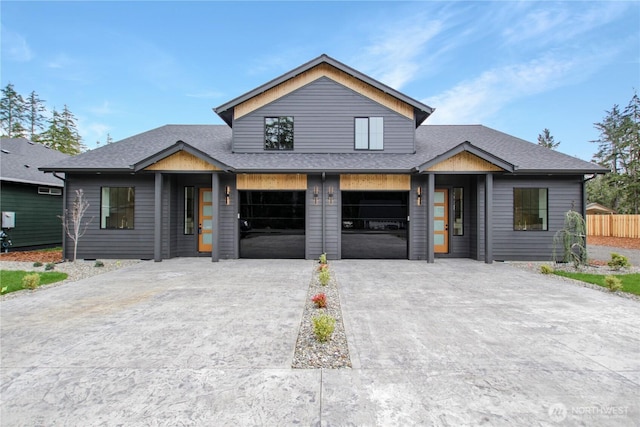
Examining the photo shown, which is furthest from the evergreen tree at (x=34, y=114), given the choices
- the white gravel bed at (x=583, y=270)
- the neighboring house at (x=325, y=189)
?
the white gravel bed at (x=583, y=270)

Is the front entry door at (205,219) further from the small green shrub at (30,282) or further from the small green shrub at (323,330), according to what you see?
the small green shrub at (323,330)

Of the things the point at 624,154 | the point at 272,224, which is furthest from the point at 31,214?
the point at 624,154

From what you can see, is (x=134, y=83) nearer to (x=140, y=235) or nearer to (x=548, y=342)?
(x=140, y=235)

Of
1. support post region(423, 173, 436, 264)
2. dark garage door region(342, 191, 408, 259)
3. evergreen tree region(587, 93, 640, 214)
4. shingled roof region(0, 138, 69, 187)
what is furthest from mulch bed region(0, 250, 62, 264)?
evergreen tree region(587, 93, 640, 214)

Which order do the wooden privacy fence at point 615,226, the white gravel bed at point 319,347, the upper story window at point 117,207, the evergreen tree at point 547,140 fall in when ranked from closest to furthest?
the white gravel bed at point 319,347 < the upper story window at point 117,207 < the wooden privacy fence at point 615,226 < the evergreen tree at point 547,140

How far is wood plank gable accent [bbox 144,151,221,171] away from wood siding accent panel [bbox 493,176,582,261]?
406 inches

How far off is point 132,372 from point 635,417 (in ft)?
14.3

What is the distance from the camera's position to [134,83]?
23.2 meters

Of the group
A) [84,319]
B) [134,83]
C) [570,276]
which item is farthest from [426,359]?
[134,83]

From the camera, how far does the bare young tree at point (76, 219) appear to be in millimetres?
9688

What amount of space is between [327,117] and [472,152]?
5.28 metres

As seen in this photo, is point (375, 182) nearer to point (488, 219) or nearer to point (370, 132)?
point (370, 132)

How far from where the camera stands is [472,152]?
9445mm

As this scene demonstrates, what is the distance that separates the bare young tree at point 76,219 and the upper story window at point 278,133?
6.59 m
